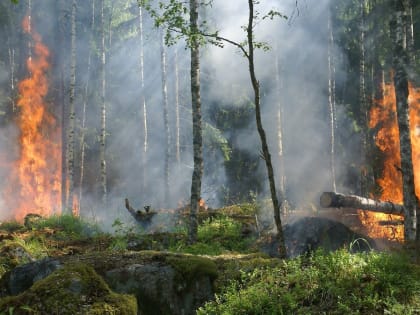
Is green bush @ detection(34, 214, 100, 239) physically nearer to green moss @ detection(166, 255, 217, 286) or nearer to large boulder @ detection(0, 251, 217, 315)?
large boulder @ detection(0, 251, 217, 315)

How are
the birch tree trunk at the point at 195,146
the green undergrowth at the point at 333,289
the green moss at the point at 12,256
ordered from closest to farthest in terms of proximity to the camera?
the green undergrowth at the point at 333,289 < the green moss at the point at 12,256 < the birch tree trunk at the point at 195,146

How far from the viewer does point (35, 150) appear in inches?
1082

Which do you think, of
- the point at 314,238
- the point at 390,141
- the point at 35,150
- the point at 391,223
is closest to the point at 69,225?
the point at 314,238

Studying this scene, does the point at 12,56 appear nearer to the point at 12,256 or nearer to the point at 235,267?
the point at 12,256

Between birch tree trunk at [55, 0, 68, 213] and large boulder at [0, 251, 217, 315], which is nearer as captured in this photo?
large boulder at [0, 251, 217, 315]

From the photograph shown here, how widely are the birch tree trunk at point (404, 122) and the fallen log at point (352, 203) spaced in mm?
2527

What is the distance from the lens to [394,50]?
1026 cm

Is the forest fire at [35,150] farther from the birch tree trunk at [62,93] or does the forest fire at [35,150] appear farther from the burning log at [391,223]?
the burning log at [391,223]

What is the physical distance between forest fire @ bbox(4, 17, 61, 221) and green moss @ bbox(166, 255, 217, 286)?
21870 millimetres

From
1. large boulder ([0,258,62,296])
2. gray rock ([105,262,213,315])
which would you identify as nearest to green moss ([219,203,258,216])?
gray rock ([105,262,213,315])

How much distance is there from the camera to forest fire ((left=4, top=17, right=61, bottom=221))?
2664cm

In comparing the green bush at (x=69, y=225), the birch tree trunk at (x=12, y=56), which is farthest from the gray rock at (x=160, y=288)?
the birch tree trunk at (x=12, y=56)

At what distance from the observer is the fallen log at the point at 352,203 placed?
12086mm

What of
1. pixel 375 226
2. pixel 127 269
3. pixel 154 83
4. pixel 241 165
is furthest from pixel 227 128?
pixel 127 269
